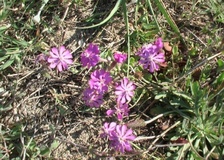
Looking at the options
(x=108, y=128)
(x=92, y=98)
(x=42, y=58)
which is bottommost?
(x=108, y=128)

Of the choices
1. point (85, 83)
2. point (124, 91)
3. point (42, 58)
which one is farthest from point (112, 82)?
point (42, 58)

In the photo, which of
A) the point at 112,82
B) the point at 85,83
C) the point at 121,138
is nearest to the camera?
the point at 121,138

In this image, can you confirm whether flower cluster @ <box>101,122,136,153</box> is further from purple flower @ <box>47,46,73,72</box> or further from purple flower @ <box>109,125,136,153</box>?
purple flower @ <box>47,46,73,72</box>

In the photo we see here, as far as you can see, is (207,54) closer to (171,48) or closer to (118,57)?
(171,48)

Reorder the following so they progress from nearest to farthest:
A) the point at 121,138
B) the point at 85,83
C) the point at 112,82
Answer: the point at 121,138 → the point at 112,82 → the point at 85,83

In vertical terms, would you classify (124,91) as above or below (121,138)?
above

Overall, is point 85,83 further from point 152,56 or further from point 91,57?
point 152,56

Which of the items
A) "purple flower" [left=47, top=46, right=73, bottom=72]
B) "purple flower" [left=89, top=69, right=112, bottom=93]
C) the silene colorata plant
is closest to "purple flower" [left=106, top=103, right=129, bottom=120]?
the silene colorata plant
